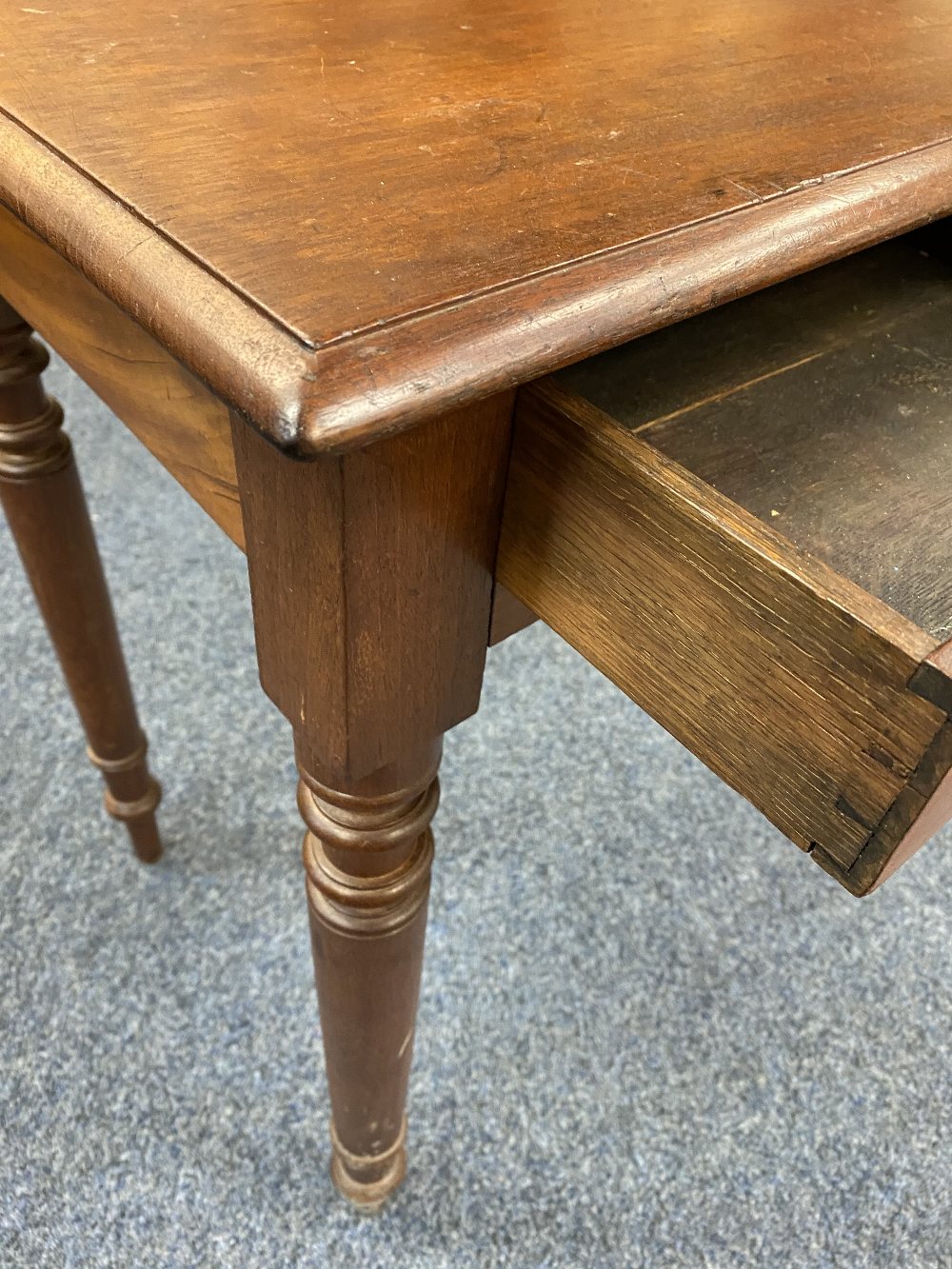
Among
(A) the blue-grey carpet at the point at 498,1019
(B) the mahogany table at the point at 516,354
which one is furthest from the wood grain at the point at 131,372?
(A) the blue-grey carpet at the point at 498,1019

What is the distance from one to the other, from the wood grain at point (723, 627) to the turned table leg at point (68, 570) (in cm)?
39

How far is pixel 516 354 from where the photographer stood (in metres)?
0.26

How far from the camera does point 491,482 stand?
13.7 inches

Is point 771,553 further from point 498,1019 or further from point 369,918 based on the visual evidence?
point 498,1019

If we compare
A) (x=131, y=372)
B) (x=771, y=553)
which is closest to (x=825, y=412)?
(x=771, y=553)

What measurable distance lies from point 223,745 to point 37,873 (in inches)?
8.0

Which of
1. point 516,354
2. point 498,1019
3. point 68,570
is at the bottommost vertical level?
point 498,1019

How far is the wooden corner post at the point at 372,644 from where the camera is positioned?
0.31 meters

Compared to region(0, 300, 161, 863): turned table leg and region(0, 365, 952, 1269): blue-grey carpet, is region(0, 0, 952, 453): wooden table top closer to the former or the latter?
region(0, 300, 161, 863): turned table leg

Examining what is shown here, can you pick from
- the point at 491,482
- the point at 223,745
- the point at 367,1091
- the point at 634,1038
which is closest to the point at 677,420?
the point at 491,482

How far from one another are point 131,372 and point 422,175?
0.16 metres

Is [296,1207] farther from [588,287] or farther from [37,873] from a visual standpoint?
[588,287]

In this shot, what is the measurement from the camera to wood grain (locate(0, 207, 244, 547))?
387mm

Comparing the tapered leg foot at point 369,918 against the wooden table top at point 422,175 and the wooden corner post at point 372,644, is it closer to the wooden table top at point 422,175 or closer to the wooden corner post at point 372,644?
the wooden corner post at point 372,644
